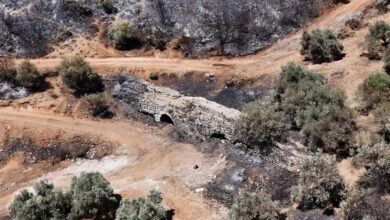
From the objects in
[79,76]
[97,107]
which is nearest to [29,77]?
[79,76]

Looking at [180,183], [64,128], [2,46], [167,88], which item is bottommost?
[180,183]

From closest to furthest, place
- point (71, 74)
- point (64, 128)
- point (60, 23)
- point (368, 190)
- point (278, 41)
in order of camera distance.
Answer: point (368, 190) < point (64, 128) < point (71, 74) < point (278, 41) < point (60, 23)

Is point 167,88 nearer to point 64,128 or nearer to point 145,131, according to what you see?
point 145,131

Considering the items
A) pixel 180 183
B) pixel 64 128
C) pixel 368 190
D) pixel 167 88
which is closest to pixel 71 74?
pixel 64 128

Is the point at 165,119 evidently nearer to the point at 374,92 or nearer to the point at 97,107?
the point at 97,107

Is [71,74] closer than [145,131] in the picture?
No

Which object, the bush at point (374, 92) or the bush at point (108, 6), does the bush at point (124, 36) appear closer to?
the bush at point (108, 6)

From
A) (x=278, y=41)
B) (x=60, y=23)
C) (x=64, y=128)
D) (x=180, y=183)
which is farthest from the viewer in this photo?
(x=60, y=23)

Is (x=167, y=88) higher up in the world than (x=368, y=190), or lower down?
higher up
